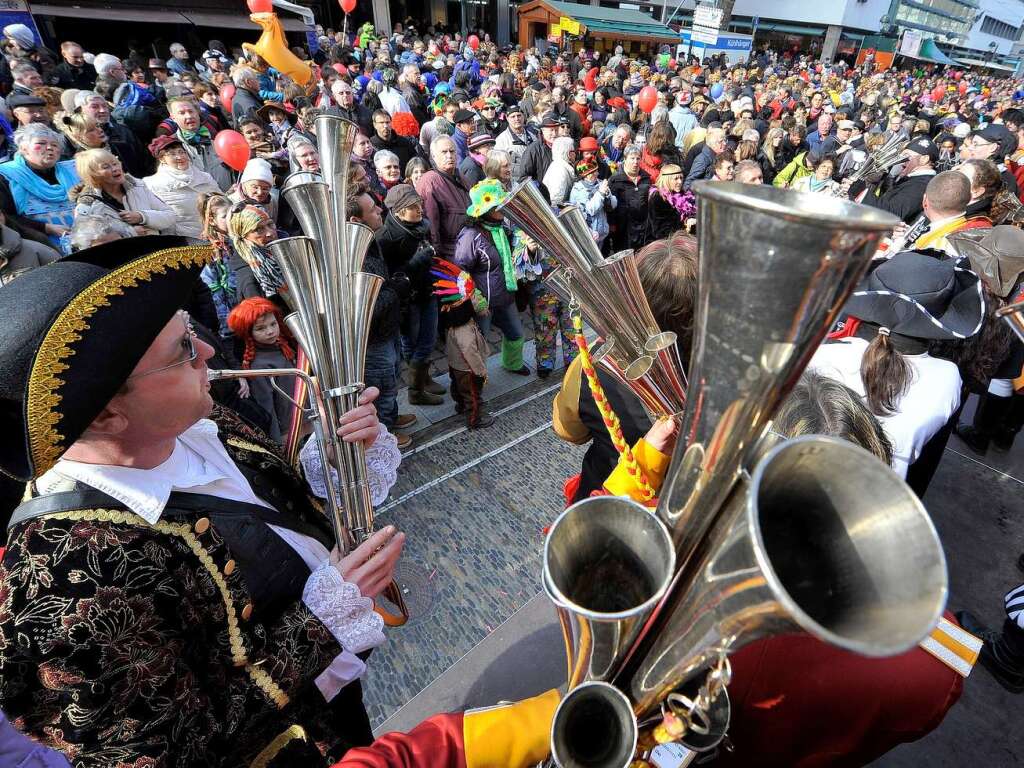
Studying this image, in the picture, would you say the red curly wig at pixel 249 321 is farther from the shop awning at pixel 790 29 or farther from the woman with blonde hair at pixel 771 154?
the shop awning at pixel 790 29

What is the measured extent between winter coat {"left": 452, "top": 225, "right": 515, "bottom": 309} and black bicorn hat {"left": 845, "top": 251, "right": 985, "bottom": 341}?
2.63m

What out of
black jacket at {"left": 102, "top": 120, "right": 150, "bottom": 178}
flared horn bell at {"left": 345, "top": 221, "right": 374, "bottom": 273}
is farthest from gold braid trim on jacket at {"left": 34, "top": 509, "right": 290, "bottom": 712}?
black jacket at {"left": 102, "top": 120, "right": 150, "bottom": 178}

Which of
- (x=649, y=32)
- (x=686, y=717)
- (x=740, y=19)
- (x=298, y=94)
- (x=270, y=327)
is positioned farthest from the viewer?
(x=740, y=19)

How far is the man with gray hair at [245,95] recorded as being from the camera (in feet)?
25.1

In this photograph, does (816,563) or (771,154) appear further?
(771,154)

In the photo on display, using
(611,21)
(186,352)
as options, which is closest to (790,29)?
(611,21)

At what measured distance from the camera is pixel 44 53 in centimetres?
Result: 1005

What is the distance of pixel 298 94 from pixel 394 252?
6585 millimetres

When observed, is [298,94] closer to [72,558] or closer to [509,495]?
[509,495]

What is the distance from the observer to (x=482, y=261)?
4215mm

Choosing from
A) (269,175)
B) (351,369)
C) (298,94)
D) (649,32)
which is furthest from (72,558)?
(649,32)

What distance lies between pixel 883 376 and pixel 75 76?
13.5 metres

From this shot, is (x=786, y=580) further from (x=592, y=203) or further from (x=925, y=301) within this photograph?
(x=592, y=203)

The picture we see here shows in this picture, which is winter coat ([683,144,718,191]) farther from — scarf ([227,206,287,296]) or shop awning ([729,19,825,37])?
shop awning ([729,19,825,37])
